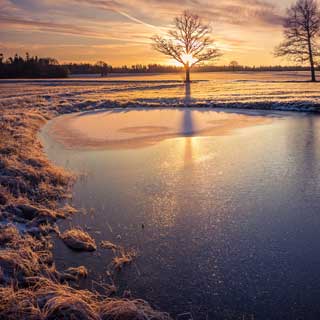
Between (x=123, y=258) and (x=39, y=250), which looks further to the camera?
(x=39, y=250)

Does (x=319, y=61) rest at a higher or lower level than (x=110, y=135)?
higher

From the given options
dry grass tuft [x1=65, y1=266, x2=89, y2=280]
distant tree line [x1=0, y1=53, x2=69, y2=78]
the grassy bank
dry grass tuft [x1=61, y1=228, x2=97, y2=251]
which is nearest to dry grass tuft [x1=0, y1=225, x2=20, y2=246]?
the grassy bank

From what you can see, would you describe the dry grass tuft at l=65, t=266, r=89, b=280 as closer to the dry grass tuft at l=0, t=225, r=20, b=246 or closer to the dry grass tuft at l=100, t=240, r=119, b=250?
the dry grass tuft at l=100, t=240, r=119, b=250

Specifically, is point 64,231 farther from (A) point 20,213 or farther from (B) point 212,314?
(B) point 212,314

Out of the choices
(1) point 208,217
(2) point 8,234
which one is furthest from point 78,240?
(1) point 208,217

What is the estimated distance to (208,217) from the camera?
5695 mm

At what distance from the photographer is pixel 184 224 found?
17.9ft

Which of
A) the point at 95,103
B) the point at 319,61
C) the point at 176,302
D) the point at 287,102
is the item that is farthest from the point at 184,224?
the point at 319,61

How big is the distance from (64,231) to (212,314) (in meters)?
2.74

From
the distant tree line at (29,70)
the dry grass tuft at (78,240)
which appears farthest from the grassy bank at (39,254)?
the distant tree line at (29,70)

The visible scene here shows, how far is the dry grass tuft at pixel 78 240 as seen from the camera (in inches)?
192

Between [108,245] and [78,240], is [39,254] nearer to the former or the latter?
[78,240]

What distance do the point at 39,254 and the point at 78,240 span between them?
0.53 meters

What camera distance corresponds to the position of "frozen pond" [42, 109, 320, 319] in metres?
3.83
